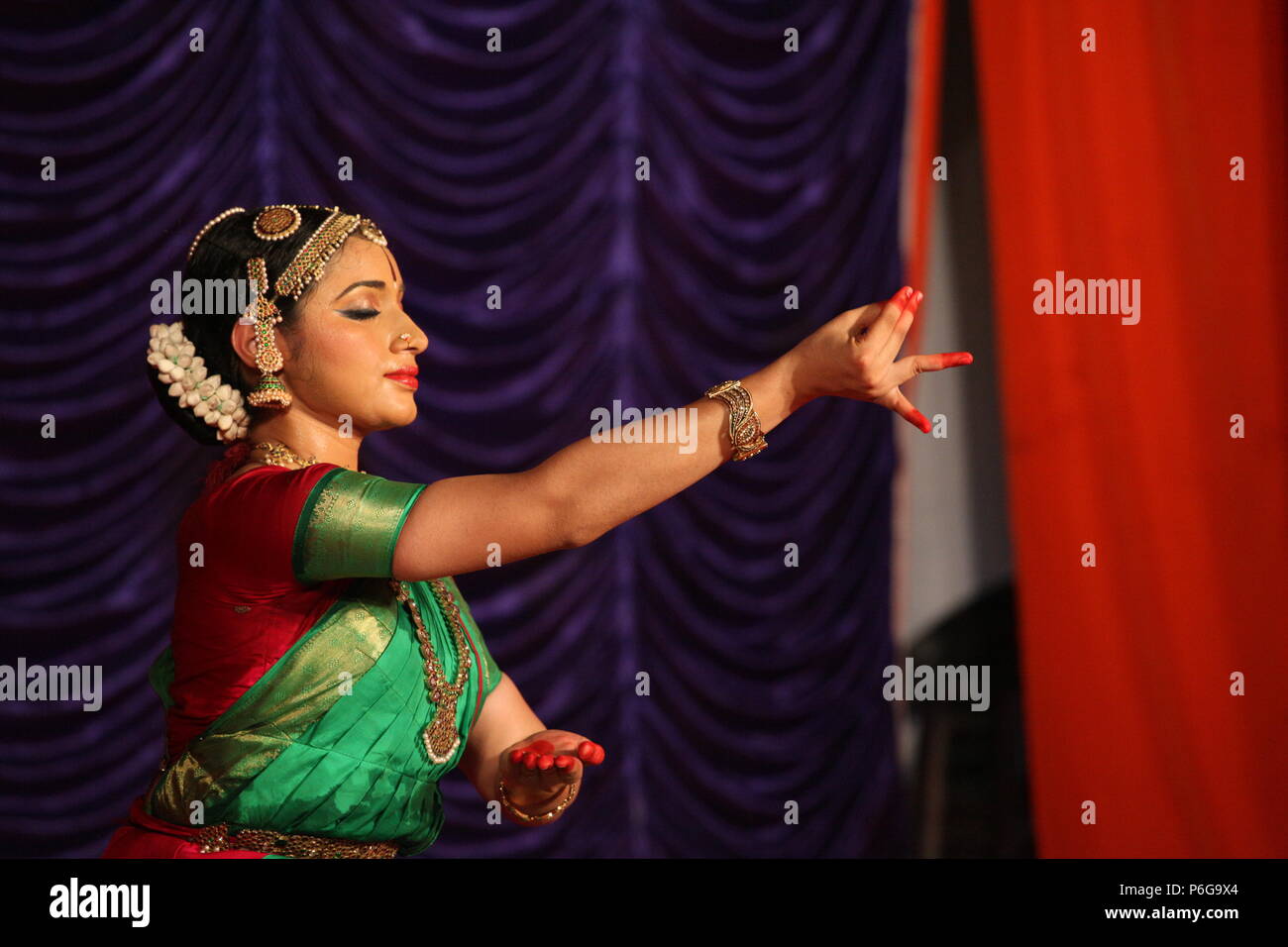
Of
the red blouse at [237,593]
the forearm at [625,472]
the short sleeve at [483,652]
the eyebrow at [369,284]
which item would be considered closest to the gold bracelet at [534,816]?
the short sleeve at [483,652]

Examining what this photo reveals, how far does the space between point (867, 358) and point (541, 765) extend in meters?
0.68

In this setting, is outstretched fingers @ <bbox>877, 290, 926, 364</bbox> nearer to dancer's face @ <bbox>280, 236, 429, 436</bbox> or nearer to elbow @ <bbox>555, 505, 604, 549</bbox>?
elbow @ <bbox>555, 505, 604, 549</bbox>

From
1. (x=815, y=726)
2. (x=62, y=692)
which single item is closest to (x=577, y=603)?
(x=815, y=726)

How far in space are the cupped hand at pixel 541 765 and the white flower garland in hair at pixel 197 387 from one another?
618 millimetres

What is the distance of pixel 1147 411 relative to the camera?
3404mm

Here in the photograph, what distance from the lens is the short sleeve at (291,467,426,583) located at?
1.58 m

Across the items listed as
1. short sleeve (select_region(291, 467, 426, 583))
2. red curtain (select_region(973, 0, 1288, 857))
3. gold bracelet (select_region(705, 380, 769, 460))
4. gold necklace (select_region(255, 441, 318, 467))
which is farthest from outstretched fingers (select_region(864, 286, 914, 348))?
red curtain (select_region(973, 0, 1288, 857))

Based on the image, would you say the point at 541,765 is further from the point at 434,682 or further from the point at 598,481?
the point at 598,481

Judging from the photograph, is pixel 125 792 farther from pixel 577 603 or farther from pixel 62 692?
pixel 577 603

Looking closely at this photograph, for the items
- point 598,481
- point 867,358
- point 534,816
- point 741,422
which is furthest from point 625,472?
point 534,816

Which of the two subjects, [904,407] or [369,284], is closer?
[904,407]

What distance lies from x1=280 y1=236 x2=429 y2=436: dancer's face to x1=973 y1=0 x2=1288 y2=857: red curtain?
6.72 feet

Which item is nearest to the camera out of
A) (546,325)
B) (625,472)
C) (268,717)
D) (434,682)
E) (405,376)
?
(625,472)

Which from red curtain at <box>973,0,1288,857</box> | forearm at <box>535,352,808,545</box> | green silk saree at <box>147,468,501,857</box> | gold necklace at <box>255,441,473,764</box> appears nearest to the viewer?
forearm at <box>535,352,808,545</box>
